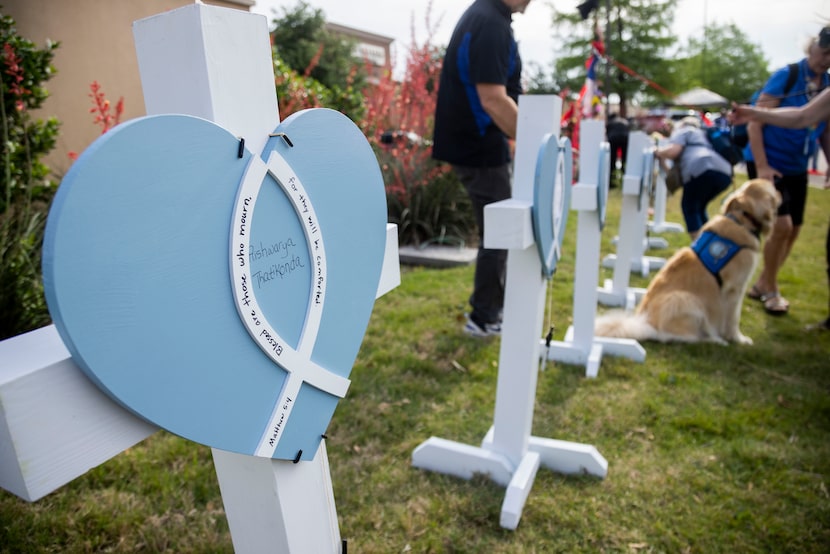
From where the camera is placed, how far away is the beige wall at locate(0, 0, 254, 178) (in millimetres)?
4316

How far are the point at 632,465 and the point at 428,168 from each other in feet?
13.0

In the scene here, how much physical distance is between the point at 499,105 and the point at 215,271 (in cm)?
240

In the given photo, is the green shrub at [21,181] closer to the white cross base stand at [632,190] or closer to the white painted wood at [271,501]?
the white painted wood at [271,501]

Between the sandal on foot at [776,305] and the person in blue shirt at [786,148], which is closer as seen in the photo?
the person in blue shirt at [786,148]

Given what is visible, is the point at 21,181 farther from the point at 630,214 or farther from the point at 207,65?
the point at 630,214

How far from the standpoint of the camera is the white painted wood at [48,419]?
0.61 m

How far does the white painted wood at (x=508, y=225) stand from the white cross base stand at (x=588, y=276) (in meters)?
1.21

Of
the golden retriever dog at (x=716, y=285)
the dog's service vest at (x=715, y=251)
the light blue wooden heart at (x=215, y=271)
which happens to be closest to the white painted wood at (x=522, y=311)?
the light blue wooden heart at (x=215, y=271)

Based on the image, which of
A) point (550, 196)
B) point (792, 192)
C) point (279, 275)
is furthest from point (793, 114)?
point (279, 275)

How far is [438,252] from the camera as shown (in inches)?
210

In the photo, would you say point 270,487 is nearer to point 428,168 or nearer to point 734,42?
point 428,168

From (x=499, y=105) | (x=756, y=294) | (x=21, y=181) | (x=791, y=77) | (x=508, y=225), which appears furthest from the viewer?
(x=756, y=294)

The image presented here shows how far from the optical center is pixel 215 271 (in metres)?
0.76

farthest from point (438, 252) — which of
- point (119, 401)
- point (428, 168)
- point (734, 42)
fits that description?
point (734, 42)
